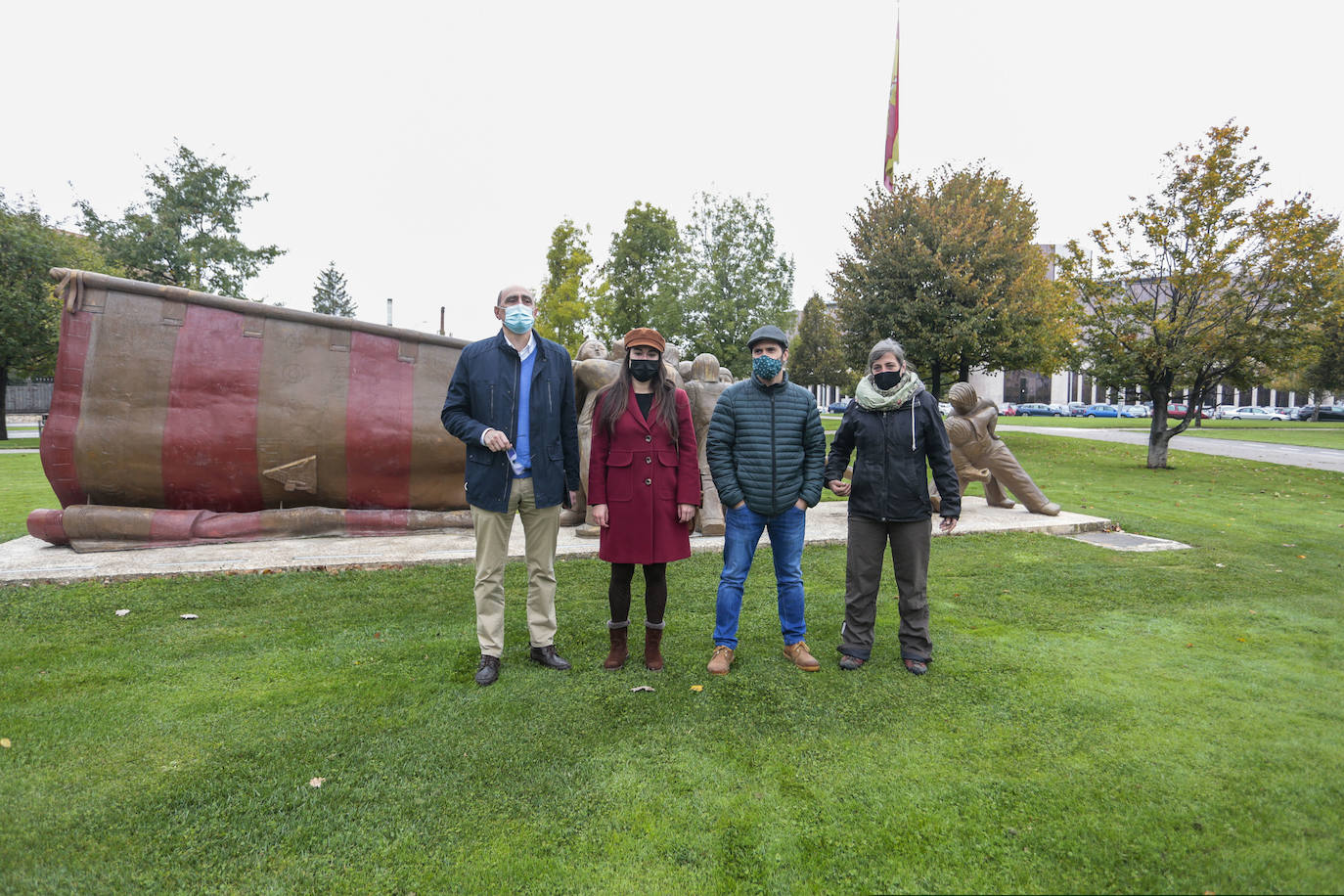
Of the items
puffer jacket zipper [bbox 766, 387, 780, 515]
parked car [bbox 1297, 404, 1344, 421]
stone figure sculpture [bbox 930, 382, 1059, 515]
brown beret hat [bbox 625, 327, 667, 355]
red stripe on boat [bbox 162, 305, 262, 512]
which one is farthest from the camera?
parked car [bbox 1297, 404, 1344, 421]

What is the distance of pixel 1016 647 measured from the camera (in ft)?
14.1

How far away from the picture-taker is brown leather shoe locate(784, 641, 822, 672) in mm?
3973

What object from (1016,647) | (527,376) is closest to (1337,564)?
(1016,647)

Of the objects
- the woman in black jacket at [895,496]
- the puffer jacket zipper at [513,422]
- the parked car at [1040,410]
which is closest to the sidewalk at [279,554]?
the puffer jacket zipper at [513,422]

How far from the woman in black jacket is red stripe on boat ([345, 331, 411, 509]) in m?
4.74

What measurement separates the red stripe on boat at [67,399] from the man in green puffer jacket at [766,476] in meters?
5.83

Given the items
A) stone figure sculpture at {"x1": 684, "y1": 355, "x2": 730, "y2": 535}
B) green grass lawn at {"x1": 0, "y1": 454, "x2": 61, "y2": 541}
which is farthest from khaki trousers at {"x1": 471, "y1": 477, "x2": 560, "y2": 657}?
green grass lawn at {"x1": 0, "y1": 454, "x2": 61, "y2": 541}

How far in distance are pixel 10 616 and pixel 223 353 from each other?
2.76m

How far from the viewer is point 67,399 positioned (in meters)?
6.13

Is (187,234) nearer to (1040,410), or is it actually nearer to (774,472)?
(774,472)

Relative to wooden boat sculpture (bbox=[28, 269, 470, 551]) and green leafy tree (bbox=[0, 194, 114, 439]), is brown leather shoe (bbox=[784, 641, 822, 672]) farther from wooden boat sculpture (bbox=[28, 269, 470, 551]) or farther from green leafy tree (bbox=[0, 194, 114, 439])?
green leafy tree (bbox=[0, 194, 114, 439])

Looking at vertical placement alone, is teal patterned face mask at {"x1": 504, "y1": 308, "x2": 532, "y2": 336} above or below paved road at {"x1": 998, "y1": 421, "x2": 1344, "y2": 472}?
above

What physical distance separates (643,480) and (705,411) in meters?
3.82

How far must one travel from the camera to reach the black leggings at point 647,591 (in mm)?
3893
